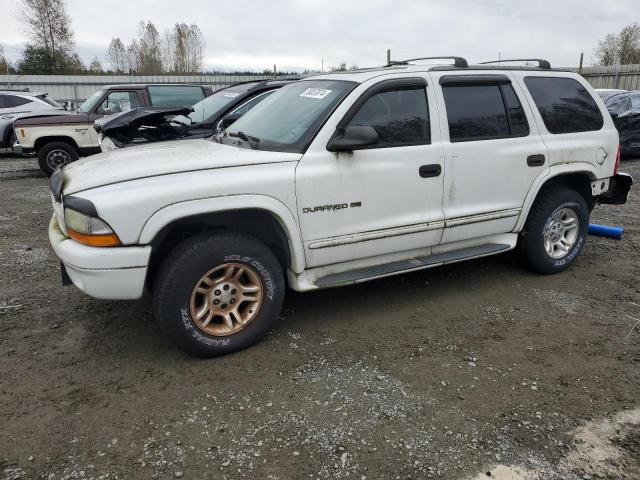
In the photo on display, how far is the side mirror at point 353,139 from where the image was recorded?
3312mm

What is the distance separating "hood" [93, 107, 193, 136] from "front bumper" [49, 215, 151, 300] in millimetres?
3528

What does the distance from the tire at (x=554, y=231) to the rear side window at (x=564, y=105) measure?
1.92 feet

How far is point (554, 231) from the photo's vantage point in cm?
475

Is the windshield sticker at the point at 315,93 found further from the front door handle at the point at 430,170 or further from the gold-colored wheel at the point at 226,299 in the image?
the gold-colored wheel at the point at 226,299

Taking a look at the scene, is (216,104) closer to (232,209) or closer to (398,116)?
(398,116)

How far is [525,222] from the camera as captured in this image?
4.55 meters

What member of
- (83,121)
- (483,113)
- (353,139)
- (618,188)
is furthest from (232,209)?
(83,121)

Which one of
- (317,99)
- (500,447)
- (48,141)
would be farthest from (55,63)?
(500,447)

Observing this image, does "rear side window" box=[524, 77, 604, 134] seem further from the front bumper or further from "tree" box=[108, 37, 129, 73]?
"tree" box=[108, 37, 129, 73]

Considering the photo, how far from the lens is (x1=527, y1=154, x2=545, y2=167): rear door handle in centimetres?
425

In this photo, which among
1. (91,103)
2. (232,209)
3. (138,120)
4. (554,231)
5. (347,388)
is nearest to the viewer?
(347,388)

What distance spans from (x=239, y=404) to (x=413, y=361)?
118cm

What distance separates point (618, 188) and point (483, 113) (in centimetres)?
194

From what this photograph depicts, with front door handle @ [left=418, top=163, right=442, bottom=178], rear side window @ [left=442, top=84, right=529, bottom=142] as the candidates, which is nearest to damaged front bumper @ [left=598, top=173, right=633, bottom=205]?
rear side window @ [left=442, top=84, right=529, bottom=142]
